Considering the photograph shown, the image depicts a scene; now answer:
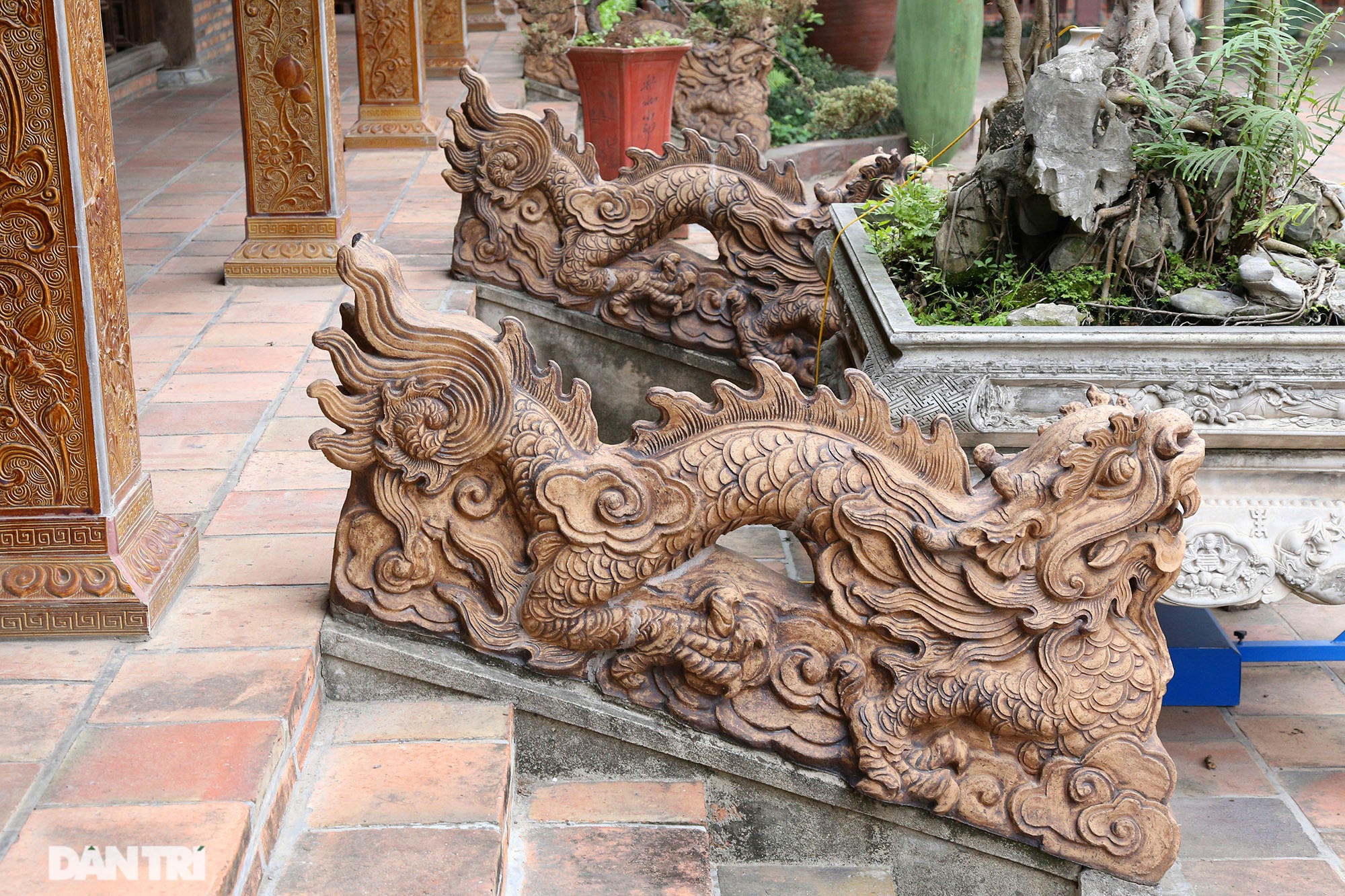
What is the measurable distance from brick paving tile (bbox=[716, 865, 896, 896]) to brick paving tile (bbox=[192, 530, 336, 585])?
40.2 inches

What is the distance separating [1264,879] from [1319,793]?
42 centimetres

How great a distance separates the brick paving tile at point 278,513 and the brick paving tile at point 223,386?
2.45ft

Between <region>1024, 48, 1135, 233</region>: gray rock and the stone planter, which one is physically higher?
<region>1024, 48, 1135, 233</region>: gray rock

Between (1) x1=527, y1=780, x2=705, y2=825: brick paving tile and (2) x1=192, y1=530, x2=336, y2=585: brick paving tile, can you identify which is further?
(2) x1=192, y1=530, x2=336, y2=585: brick paving tile

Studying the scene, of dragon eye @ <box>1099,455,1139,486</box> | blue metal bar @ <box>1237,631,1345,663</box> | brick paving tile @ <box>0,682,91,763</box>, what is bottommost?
blue metal bar @ <box>1237,631,1345,663</box>

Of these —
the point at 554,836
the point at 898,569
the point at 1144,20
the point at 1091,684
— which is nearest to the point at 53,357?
the point at 554,836

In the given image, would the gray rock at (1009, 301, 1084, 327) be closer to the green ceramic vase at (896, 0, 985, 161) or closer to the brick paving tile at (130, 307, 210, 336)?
the brick paving tile at (130, 307, 210, 336)

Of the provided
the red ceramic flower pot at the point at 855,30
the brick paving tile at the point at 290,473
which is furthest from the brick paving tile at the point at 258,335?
the red ceramic flower pot at the point at 855,30

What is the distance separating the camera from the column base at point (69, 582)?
8.12 feet

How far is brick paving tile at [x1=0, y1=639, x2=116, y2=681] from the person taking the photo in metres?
2.39

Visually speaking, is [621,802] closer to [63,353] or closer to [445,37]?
[63,353]

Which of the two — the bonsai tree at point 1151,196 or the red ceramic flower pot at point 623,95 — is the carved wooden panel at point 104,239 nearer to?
the bonsai tree at point 1151,196

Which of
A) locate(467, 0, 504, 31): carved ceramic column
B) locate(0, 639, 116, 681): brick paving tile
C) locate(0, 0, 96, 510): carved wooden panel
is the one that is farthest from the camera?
locate(467, 0, 504, 31): carved ceramic column

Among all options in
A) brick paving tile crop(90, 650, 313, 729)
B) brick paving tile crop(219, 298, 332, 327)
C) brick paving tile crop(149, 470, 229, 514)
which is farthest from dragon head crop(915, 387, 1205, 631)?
brick paving tile crop(219, 298, 332, 327)
